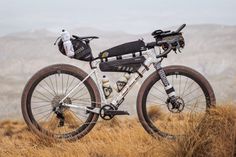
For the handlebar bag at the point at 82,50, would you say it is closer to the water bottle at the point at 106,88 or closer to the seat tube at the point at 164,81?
the water bottle at the point at 106,88

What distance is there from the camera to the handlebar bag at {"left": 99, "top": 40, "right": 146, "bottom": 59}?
6828 mm

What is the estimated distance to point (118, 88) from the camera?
6.86m

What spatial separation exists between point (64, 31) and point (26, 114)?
1.17 m

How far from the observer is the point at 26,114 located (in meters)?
7.05

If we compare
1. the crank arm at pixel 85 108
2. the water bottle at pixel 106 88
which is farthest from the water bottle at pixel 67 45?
the crank arm at pixel 85 108

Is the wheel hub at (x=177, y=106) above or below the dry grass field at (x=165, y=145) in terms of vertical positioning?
above

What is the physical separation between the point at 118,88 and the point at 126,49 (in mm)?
495

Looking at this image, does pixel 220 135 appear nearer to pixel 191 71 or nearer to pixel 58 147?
pixel 191 71

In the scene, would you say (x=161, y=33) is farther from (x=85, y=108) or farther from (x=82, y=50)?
(x=85, y=108)

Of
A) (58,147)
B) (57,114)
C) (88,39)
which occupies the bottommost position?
(58,147)

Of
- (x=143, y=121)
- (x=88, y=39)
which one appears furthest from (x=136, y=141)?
(x=88, y=39)

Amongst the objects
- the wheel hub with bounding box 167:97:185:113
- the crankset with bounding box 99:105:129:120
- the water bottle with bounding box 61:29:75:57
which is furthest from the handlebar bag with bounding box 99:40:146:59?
the wheel hub with bounding box 167:97:185:113

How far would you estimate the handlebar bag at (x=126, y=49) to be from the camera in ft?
22.4

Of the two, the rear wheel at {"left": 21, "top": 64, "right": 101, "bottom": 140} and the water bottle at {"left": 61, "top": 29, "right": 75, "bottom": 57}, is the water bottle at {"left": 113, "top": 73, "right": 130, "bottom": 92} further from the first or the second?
the water bottle at {"left": 61, "top": 29, "right": 75, "bottom": 57}
